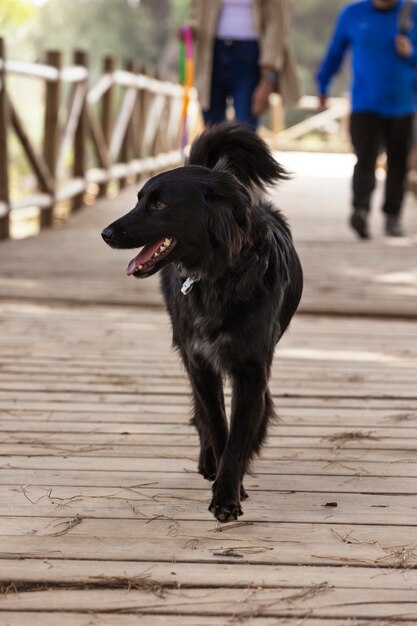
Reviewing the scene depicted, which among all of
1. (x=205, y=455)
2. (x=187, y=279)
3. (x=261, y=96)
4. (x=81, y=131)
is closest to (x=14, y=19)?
(x=81, y=131)

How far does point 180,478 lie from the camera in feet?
10.5

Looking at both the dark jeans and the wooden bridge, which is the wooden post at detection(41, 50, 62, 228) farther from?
the wooden bridge

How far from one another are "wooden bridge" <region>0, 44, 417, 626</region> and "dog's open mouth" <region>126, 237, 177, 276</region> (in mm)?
656

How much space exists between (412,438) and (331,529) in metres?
0.92

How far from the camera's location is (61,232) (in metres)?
9.22

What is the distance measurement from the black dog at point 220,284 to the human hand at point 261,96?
12.8ft

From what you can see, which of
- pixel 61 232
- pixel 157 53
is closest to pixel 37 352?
pixel 61 232

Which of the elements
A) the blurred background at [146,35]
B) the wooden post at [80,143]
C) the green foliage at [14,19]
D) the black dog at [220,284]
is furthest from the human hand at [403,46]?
the blurred background at [146,35]

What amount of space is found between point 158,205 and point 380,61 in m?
5.64

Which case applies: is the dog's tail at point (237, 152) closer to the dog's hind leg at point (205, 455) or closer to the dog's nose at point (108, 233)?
the dog's nose at point (108, 233)

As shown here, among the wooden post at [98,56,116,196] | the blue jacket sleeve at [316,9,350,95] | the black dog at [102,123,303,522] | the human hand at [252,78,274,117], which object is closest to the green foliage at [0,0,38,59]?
the wooden post at [98,56,116,196]

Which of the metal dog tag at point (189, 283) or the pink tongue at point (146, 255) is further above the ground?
the pink tongue at point (146, 255)

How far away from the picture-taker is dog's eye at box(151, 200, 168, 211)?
2.80 metres

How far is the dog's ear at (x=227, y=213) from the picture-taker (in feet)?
9.09
